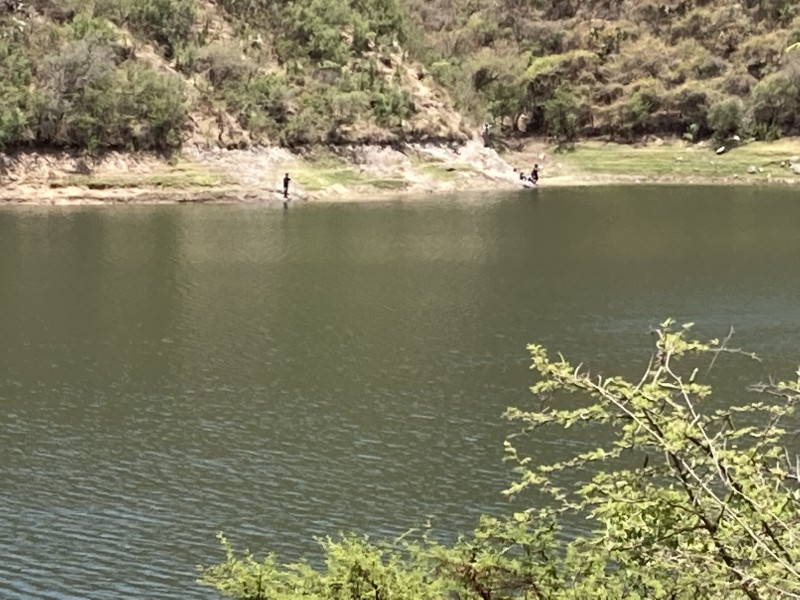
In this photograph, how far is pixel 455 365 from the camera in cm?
3250

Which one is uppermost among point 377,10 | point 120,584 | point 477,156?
point 377,10

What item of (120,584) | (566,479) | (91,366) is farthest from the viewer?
(91,366)

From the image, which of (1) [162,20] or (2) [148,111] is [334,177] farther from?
(1) [162,20]

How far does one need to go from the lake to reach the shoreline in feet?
32.0

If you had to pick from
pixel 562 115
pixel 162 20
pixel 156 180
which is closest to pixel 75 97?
pixel 156 180

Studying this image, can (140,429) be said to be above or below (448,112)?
below

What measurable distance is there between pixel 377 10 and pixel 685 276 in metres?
59.5

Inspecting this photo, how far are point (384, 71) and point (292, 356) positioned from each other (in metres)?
64.9

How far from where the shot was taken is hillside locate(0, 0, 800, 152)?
254 feet

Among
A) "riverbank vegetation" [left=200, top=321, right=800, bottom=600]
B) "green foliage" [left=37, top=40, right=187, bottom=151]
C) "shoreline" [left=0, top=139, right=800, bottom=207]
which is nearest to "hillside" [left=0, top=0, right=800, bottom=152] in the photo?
"green foliage" [left=37, top=40, right=187, bottom=151]

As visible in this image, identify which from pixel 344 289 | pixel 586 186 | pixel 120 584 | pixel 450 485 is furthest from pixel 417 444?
pixel 586 186

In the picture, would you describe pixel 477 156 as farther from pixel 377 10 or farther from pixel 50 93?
pixel 50 93

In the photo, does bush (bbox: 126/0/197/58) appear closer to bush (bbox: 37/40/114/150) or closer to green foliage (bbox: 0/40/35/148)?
bush (bbox: 37/40/114/150)

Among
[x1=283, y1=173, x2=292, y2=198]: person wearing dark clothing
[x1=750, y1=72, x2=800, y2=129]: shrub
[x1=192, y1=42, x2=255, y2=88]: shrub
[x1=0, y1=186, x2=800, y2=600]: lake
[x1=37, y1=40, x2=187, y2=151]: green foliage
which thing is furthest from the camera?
[x1=750, y1=72, x2=800, y2=129]: shrub
